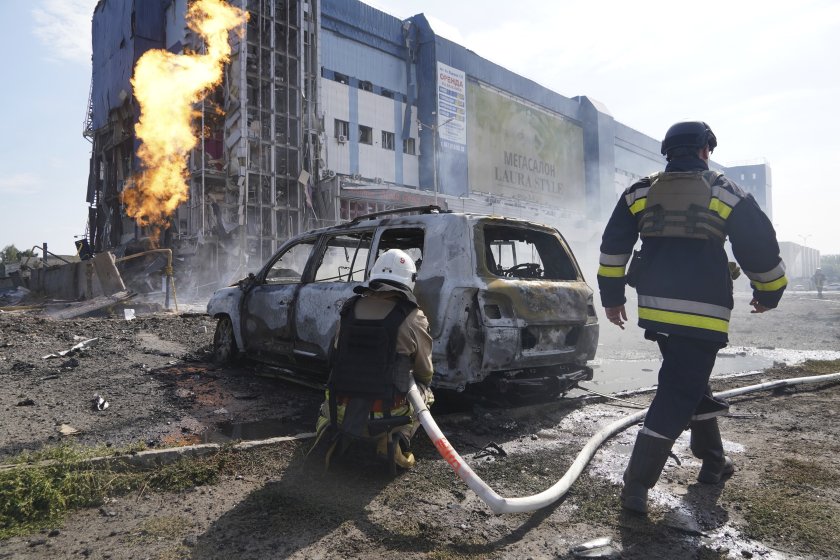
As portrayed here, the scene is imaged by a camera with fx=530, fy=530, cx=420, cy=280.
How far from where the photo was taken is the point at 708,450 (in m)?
3.13

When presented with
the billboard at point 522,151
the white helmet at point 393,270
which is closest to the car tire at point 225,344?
the white helmet at point 393,270

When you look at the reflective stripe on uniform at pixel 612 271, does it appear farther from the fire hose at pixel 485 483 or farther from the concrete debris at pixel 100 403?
the concrete debris at pixel 100 403

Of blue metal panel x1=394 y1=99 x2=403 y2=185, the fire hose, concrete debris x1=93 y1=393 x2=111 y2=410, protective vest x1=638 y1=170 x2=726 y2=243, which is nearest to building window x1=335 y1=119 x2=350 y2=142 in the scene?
blue metal panel x1=394 y1=99 x2=403 y2=185

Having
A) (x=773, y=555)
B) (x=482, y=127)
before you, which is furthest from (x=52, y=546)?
(x=482, y=127)

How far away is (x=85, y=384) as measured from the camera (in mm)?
5637

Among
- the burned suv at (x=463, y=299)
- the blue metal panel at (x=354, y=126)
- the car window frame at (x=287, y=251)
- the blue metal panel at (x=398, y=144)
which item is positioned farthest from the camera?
the blue metal panel at (x=398, y=144)

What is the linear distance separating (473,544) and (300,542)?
787mm

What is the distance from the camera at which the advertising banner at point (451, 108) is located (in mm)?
33344

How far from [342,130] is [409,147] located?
17.2 feet

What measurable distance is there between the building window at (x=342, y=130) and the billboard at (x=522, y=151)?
32.4 ft

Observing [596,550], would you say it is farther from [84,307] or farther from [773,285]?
[84,307]

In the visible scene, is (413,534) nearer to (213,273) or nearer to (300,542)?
(300,542)

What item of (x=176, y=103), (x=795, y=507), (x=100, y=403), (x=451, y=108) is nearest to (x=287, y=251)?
(x=100, y=403)

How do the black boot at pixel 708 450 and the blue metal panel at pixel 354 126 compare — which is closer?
the black boot at pixel 708 450
